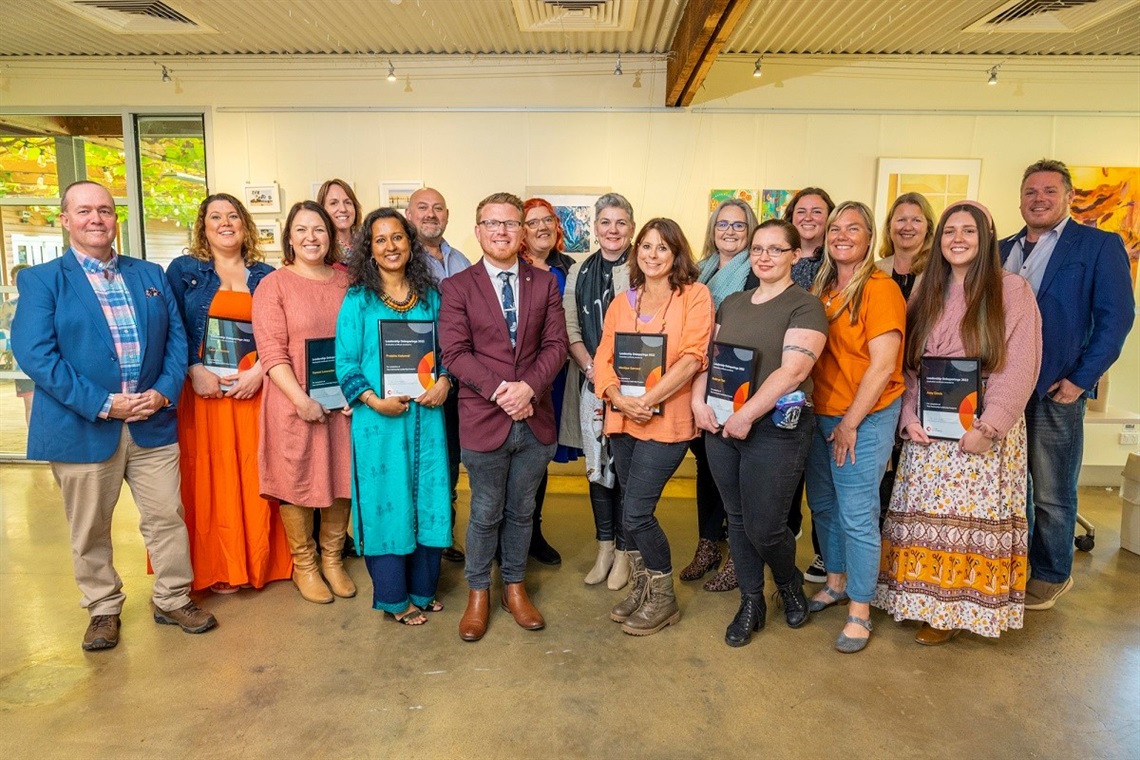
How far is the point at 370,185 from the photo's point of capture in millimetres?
5023

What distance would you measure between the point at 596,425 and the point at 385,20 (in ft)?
10.2

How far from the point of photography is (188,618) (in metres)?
2.84

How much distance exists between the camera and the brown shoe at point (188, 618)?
2.83 metres

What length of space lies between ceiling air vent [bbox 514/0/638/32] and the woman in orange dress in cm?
221

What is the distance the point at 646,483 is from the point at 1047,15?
13.4 feet

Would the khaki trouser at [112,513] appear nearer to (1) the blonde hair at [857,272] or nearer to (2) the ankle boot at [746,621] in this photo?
(2) the ankle boot at [746,621]

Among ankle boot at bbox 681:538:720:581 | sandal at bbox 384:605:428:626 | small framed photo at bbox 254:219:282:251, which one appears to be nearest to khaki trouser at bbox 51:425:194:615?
sandal at bbox 384:605:428:626

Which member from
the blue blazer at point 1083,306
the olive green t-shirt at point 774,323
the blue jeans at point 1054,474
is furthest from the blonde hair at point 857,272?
the blue jeans at point 1054,474

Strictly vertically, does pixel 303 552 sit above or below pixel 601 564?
above

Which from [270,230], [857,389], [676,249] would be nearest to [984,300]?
[857,389]

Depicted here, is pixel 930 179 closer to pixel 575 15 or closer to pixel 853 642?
pixel 575 15

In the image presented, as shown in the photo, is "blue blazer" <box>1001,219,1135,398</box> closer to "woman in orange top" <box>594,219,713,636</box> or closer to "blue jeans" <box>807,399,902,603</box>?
"blue jeans" <box>807,399,902,603</box>

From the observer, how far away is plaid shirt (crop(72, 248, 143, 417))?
8.48 feet

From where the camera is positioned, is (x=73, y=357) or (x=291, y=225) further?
(x=291, y=225)
